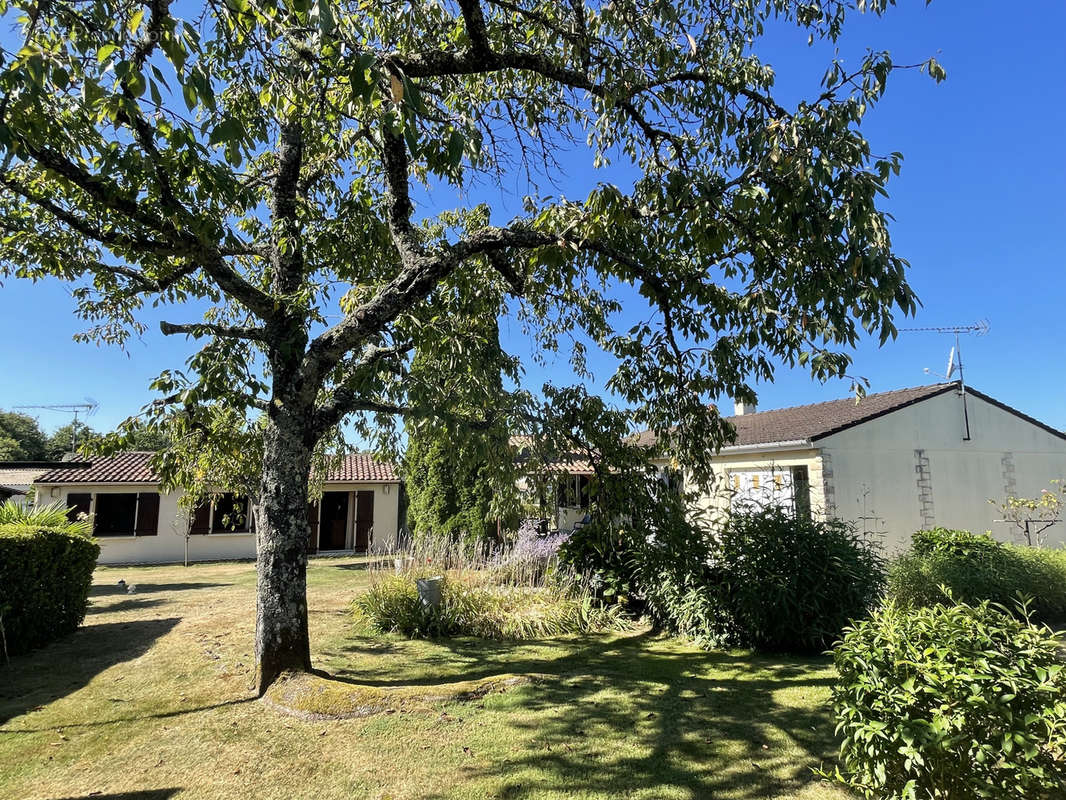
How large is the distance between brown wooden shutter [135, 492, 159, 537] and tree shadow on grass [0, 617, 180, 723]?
1070 cm

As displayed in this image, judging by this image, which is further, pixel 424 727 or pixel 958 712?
pixel 424 727

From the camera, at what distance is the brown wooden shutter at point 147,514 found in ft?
57.6

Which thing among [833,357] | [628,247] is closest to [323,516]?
[628,247]

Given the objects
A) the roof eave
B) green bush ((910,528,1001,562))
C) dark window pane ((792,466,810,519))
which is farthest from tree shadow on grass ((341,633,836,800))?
dark window pane ((792,466,810,519))

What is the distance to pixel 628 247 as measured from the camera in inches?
245

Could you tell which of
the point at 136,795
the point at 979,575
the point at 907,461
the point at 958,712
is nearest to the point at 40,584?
the point at 136,795

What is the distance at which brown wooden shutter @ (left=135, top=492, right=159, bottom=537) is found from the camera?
17547mm

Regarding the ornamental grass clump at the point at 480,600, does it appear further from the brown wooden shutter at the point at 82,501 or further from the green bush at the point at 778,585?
the brown wooden shutter at the point at 82,501

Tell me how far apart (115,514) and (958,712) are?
Result: 21.4 meters

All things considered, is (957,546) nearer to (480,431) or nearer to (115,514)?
(480,431)

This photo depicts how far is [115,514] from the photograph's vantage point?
57.8 ft

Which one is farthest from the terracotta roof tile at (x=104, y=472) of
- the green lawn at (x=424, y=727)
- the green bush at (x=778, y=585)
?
the green bush at (x=778, y=585)

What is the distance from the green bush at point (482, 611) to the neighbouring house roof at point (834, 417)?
162 inches

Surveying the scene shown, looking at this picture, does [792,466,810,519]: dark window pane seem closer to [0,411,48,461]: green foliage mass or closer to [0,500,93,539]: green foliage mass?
[0,500,93,539]: green foliage mass
